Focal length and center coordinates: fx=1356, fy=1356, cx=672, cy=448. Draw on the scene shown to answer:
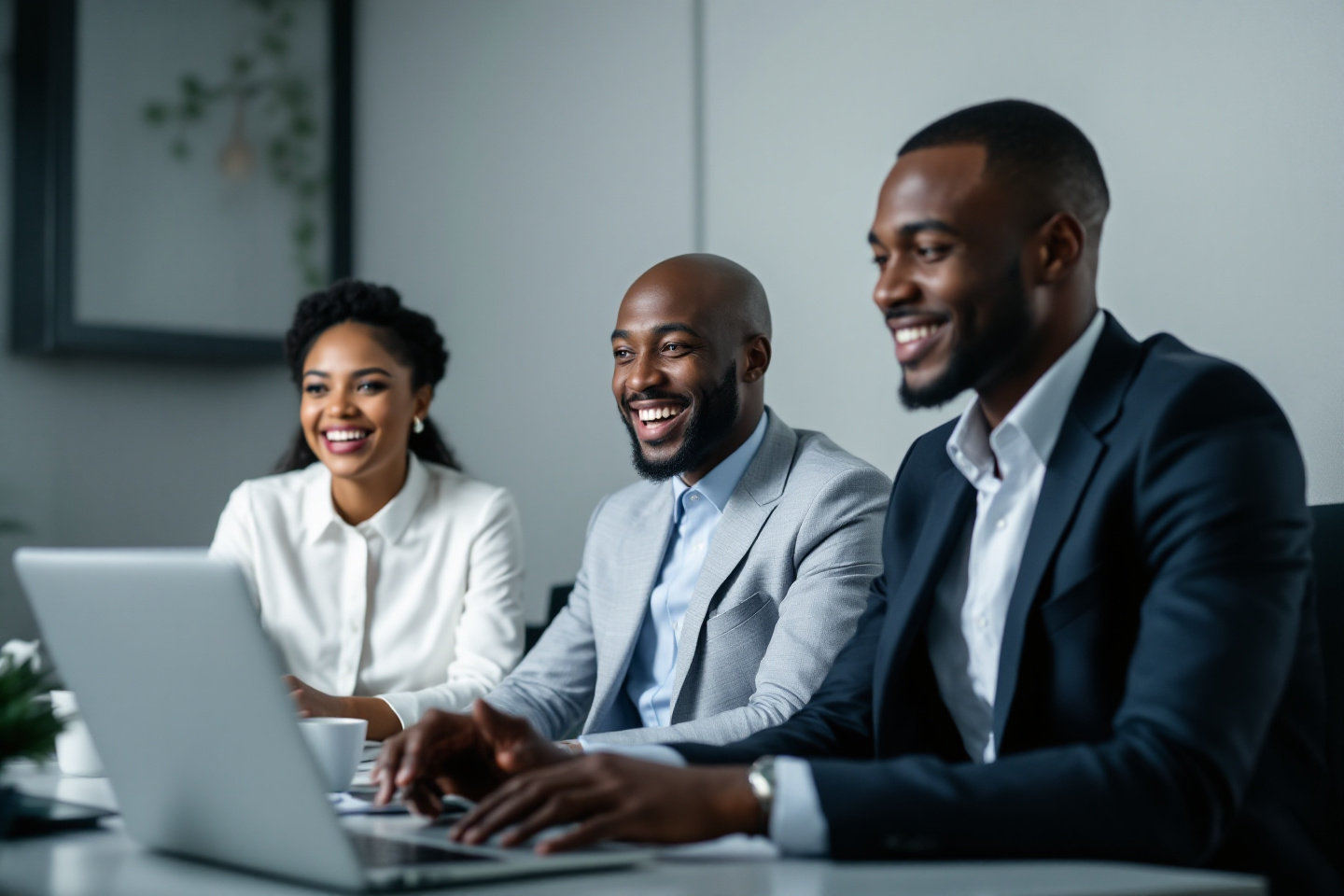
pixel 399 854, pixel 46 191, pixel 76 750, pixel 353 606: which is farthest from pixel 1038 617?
pixel 46 191

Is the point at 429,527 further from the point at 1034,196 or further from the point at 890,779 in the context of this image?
the point at 890,779

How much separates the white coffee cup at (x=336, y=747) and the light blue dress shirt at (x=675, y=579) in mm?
836

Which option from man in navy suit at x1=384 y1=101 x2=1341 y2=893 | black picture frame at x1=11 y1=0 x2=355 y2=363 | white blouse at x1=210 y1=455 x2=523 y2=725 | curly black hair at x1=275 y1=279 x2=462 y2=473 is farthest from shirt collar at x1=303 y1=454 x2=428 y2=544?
man in navy suit at x1=384 y1=101 x2=1341 y2=893

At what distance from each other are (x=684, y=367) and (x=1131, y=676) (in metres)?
1.21

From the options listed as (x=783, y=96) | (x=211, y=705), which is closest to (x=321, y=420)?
(x=783, y=96)

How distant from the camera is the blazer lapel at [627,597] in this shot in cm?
216

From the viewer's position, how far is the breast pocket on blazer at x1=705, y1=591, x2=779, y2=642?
2045 millimetres

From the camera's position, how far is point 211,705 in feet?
2.99

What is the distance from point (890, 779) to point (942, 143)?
73 centimetres

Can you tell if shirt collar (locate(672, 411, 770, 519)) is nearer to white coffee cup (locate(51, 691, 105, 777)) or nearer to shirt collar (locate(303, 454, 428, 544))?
shirt collar (locate(303, 454, 428, 544))

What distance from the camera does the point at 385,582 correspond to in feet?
8.88

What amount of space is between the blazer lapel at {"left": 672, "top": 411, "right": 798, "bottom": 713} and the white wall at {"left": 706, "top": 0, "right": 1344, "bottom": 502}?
0.48 metres

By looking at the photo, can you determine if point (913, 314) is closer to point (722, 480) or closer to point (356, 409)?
point (722, 480)

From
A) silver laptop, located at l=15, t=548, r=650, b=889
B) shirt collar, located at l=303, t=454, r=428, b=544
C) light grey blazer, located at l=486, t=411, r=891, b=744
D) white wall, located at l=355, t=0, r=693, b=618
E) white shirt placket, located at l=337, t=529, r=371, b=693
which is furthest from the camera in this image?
white wall, located at l=355, t=0, r=693, b=618
